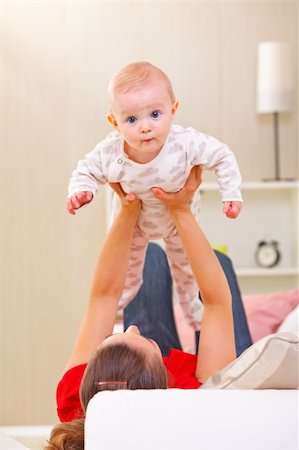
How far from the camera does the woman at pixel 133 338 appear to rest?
154 cm

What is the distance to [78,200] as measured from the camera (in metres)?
1.95

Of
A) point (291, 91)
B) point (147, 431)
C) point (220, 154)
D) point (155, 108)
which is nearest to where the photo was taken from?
point (147, 431)

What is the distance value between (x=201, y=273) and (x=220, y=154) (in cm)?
30

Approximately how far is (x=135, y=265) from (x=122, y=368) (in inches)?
32.3

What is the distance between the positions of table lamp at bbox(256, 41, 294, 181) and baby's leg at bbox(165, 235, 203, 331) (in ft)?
7.38

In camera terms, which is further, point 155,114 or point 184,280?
point 184,280

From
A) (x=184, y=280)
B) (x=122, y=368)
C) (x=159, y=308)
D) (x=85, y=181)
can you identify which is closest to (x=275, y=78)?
(x=159, y=308)

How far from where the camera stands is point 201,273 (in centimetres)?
198

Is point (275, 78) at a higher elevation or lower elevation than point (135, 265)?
higher

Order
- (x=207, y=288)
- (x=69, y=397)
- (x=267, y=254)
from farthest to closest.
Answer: (x=267, y=254) < (x=207, y=288) < (x=69, y=397)

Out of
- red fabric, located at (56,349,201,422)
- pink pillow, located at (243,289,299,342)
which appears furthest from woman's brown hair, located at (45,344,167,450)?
pink pillow, located at (243,289,299,342)

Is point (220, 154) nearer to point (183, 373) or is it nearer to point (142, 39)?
point (183, 373)

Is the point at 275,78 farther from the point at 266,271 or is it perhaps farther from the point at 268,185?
the point at 266,271

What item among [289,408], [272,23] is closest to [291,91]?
[272,23]
